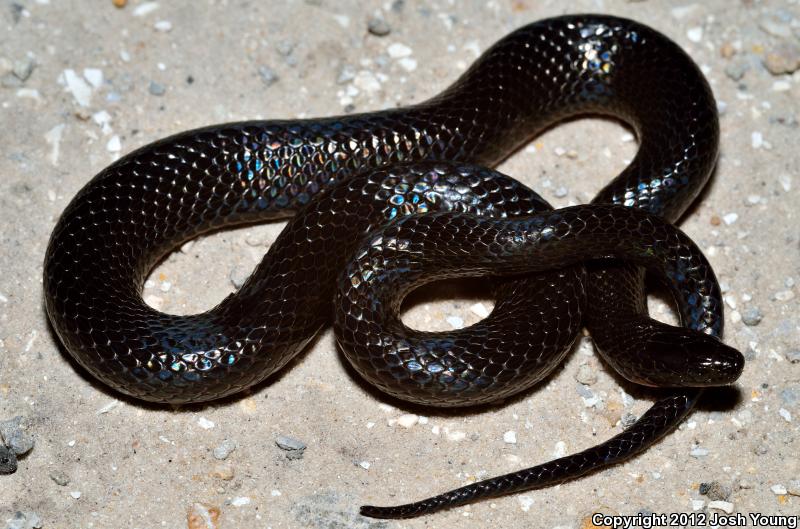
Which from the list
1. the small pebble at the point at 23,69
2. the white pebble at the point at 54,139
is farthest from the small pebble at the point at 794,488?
the small pebble at the point at 23,69

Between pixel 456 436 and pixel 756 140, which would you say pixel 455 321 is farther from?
pixel 756 140

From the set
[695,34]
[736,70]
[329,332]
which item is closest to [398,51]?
[695,34]

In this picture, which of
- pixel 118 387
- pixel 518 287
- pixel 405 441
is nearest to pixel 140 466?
pixel 118 387

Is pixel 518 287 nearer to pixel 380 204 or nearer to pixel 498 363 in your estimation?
pixel 498 363

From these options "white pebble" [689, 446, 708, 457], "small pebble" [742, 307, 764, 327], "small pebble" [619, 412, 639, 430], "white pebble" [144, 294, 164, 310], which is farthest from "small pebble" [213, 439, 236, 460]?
"small pebble" [742, 307, 764, 327]

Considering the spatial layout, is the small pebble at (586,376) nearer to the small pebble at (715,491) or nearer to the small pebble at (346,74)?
the small pebble at (715,491)

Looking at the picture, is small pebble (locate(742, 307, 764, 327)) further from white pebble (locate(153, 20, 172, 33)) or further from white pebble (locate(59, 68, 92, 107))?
white pebble (locate(59, 68, 92, 107))
